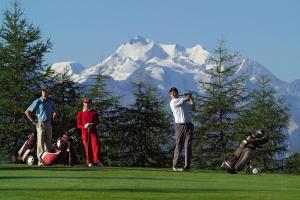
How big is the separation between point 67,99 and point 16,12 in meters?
7.74

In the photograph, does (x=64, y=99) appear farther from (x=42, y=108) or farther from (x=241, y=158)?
(x=241, y=158)

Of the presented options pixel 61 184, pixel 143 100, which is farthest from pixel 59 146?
pixel 143 100

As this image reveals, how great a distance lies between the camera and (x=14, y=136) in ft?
136

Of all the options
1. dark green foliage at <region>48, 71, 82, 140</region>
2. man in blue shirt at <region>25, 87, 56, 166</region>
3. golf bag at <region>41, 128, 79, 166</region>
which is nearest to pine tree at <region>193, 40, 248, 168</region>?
dark green foliage at <region>48, 71, 82, 140</region>

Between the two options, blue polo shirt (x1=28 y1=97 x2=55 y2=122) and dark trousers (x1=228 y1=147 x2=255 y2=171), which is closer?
dark trousers (x1=228 y1=147 x2=255 y2=171)

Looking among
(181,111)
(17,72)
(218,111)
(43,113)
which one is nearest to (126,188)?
(181,111)

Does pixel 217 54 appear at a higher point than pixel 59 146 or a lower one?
higher

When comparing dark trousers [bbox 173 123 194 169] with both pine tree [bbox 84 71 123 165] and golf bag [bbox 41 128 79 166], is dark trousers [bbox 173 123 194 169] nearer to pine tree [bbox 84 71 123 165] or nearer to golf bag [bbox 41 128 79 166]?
golf bag [bbox 41 128 79 166]

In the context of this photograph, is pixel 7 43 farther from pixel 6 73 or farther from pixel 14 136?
pixel 14 136

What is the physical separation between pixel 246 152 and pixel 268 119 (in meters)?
→ 47.1

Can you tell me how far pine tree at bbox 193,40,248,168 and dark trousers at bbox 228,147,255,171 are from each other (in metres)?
29.5

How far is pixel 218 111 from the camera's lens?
54.7 metres

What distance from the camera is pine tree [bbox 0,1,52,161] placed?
4166cm

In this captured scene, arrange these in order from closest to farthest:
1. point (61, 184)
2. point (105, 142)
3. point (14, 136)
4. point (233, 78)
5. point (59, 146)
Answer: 1. point (61, 184)
2. point (59, 146)
3. point (14, 136)
4. point (105, 142)
5. point (233, 78)
